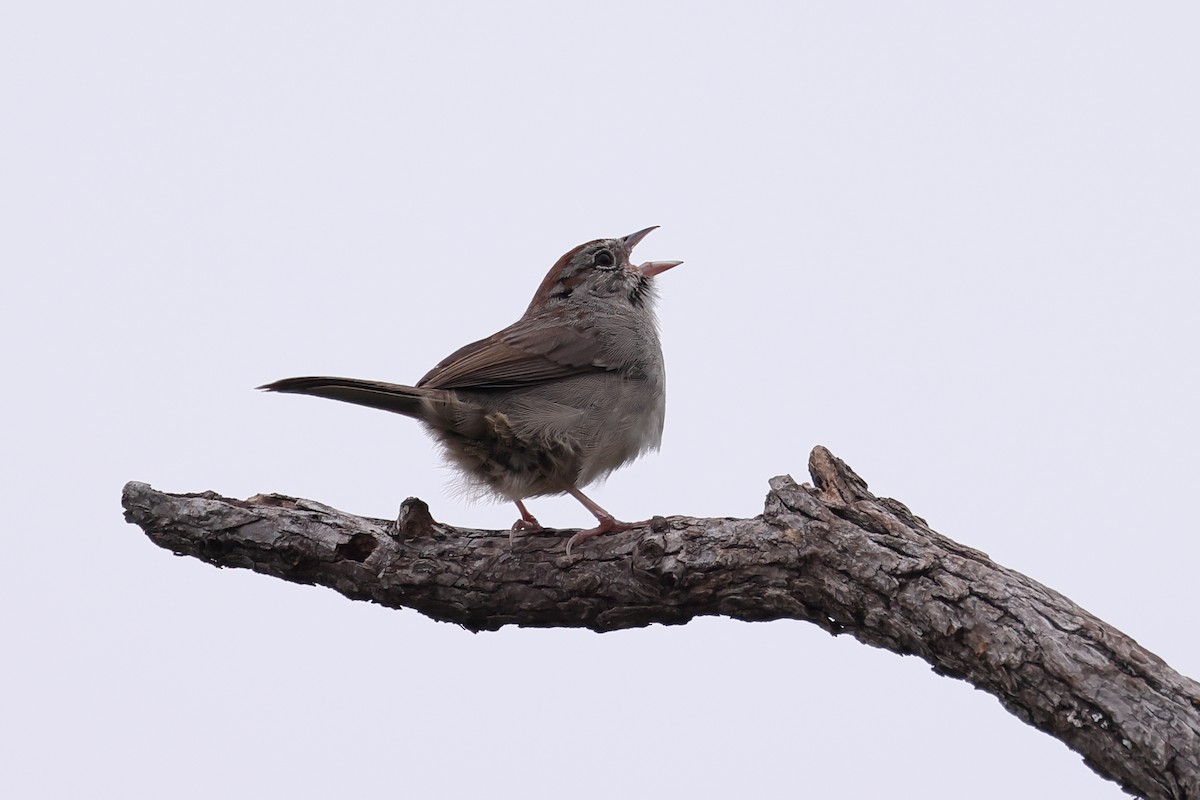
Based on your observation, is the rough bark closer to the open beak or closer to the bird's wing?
the bird's wing

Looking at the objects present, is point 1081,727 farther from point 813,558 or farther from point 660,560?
point 660,560

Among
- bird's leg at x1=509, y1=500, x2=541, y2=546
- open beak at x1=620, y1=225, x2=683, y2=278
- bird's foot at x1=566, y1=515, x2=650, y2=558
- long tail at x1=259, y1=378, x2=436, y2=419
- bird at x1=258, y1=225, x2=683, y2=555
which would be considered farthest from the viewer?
open beak at x1=620, y1=225, x2=683, y2=278

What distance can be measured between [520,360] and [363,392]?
1.04 m

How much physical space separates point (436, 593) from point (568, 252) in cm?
295

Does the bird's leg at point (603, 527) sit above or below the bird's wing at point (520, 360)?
below

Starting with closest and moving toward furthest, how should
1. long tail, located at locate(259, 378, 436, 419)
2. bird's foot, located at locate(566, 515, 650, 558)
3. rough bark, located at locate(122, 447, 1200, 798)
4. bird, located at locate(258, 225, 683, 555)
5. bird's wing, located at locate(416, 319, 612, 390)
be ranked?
rough bark, located at locate(122, 447, 1200, 798), long tail, located at locate(259, 378, 436, 419), bird's foot, located at locate(566, 515, 650, 558), bird, located at locate(258, 225, 683, 555), bird's wing, located at locate(416, 319, 612, 390)

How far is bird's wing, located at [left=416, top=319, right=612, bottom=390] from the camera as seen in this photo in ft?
19.5

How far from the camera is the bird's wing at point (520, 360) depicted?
595 centimetres

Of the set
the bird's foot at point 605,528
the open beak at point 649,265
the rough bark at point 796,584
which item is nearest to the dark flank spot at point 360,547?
the rough bark at point 796,584

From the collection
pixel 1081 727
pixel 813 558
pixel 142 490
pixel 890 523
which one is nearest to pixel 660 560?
pixel 813 558

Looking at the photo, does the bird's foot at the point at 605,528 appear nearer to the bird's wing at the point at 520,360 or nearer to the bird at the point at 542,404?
the bird at the point at 542,404

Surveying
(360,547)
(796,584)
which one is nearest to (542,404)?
(360,547)

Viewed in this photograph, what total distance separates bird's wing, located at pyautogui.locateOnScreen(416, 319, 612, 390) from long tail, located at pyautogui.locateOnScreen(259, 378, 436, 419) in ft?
0.84

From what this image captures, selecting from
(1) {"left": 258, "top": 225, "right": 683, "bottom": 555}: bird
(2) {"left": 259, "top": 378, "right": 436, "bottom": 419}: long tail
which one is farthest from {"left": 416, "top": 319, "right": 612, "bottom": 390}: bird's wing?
(2) {"left": 259, "top": 378, "right": 436, "bottom": 419}: long tail
